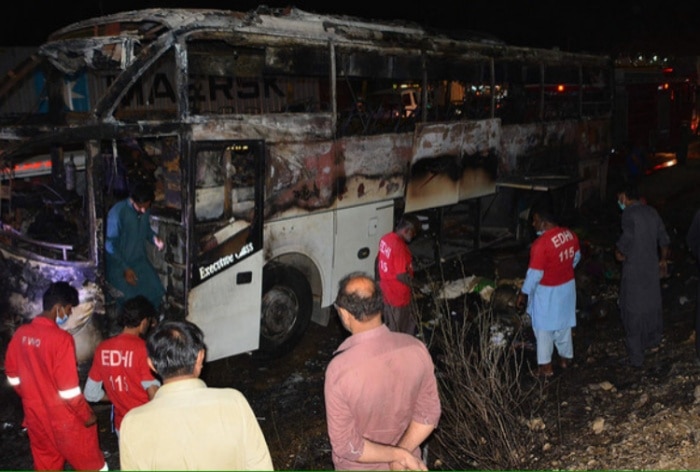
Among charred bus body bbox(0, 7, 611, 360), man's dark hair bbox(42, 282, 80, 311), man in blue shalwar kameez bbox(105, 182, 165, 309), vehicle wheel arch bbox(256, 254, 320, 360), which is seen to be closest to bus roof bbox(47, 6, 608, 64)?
charred bus body bbox(0, 7, 611, 360)

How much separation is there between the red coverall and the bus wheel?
2665 mm

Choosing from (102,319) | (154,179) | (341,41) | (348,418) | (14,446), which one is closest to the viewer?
(348,418)

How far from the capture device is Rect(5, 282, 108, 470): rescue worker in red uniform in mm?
3525

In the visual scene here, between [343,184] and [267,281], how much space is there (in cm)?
136

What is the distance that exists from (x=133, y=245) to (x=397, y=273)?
246 centimetres

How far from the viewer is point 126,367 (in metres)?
3.67

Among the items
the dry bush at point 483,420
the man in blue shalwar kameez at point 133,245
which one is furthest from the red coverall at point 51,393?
the dry bush at point 483,420

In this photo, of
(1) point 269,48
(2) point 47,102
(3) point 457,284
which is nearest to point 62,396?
(1) point 269,48

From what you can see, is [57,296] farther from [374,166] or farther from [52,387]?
[374,166]

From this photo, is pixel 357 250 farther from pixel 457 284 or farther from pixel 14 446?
pixel 14 446

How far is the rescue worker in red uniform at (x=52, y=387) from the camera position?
139 inches

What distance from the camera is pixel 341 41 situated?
6.63 meters

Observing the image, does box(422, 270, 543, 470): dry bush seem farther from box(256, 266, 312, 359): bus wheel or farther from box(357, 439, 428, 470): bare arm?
box(256, 266, 312, 359): bus wheel

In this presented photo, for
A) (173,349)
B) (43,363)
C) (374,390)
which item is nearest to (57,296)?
(43,363)
